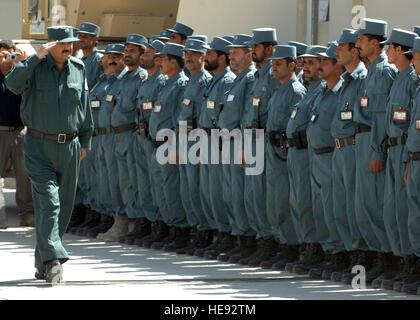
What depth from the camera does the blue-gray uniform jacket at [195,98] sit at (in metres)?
12.6

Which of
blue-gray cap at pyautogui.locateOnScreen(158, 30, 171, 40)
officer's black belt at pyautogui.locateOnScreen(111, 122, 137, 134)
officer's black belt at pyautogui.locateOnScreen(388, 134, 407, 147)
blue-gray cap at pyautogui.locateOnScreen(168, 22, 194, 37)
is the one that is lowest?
officer's black belt at pyautogui.locateOnScreen(111, 122, 137, 134)

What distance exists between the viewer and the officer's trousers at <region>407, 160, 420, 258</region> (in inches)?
377

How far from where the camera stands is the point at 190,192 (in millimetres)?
12805

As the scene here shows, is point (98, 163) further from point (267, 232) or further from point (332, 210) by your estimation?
point (332, 210)

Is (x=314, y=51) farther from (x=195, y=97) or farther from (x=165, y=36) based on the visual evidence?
(x=165, y=36)

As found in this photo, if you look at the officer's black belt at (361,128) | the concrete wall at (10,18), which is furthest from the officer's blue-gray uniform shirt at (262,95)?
the concrete wall at (10,18)

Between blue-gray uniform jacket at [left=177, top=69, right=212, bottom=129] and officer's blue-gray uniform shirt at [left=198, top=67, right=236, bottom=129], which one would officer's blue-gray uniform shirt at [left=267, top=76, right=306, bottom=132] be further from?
blue-gray uniform jacket at [left=177, top=69, right=212, bottom=129]

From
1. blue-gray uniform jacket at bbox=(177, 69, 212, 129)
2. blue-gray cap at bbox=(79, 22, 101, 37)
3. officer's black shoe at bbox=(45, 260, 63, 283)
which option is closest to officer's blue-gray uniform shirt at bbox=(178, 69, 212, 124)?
blue-gray uniform jacket at bbox=(177, 69, 212, 129)

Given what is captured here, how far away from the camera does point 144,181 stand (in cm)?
1362

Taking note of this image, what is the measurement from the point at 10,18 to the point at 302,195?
66.6ft

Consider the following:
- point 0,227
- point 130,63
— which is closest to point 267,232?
point 130,63

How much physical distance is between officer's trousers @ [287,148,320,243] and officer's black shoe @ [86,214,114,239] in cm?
371
